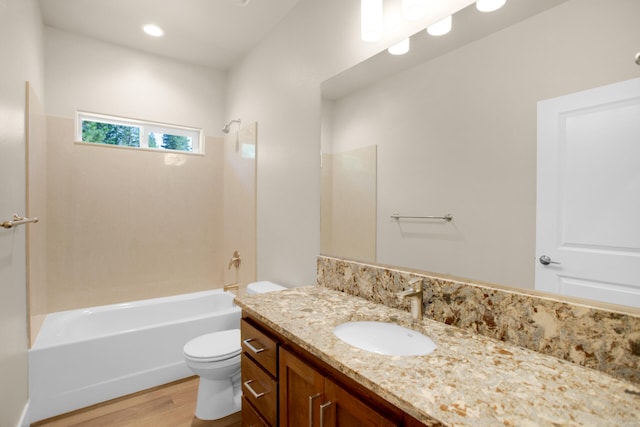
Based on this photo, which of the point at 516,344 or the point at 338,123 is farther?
the point at 338,123

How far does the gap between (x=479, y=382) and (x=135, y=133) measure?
3.39m

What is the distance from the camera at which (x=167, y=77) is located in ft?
10.3

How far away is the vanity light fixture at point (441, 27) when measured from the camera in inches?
49.6

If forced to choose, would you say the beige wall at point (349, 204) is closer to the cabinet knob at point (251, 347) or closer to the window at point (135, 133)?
the cabinet knob at point (251, 347)

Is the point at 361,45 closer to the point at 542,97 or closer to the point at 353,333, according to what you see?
Answer: the point at 542,97

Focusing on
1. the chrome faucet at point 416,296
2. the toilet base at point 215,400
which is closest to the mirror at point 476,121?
the chrome faucet at point 416,296

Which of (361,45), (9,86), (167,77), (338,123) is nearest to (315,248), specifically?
(338,123)

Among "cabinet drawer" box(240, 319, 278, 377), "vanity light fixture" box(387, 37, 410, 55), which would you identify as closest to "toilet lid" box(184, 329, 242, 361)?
"cabinet drawer" box(240, 319, 278, 377)

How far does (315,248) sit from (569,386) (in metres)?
1.48

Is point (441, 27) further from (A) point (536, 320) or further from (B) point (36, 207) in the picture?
(B) point (36, 207)

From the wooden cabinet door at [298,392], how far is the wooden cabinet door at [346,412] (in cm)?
4

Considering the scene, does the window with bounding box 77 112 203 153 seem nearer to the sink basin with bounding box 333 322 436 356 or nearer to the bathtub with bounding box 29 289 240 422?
the bathtub with bounding box 29 289 240 422

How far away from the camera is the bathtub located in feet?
6.61

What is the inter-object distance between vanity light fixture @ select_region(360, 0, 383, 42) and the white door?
0.84 m
